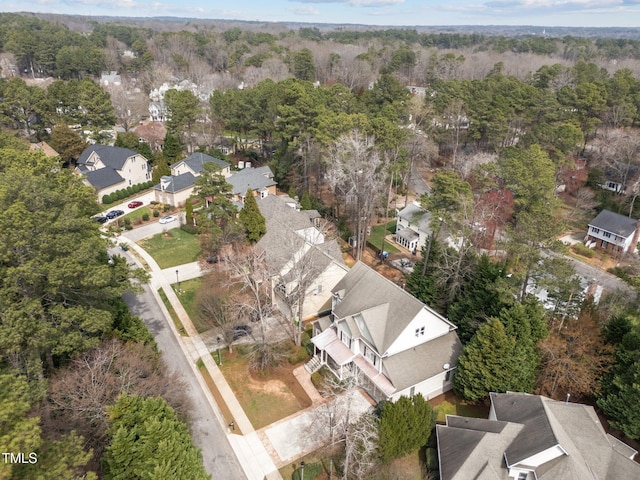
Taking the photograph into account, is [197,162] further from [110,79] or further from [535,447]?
[110,79]

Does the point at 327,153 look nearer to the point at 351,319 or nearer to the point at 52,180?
the point at 351,319

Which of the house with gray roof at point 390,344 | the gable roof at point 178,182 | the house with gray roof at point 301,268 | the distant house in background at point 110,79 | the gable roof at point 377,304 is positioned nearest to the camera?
the house with gray roof at point 390,344

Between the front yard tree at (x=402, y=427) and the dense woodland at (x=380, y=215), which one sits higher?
the dense woodland at (x=380, y=215)

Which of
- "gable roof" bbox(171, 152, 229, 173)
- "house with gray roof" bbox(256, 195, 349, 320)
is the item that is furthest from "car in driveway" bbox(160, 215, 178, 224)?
"house with gray roof" bbox(256, 195, 349, 320)

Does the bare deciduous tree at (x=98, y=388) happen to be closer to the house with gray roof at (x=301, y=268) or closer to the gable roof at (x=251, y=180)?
the house with gray roof at (x=301, y=268)

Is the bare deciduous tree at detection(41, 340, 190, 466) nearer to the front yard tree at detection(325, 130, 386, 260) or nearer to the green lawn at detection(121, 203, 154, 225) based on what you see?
the front yard tree at detection(325, 130, 386, 260)

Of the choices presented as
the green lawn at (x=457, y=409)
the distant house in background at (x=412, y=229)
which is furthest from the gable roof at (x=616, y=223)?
the green lawn at (x=457, y=409)

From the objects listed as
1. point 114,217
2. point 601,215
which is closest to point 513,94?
point 601,215

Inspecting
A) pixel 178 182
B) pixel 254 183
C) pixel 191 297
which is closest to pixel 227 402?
pixel 191 297
